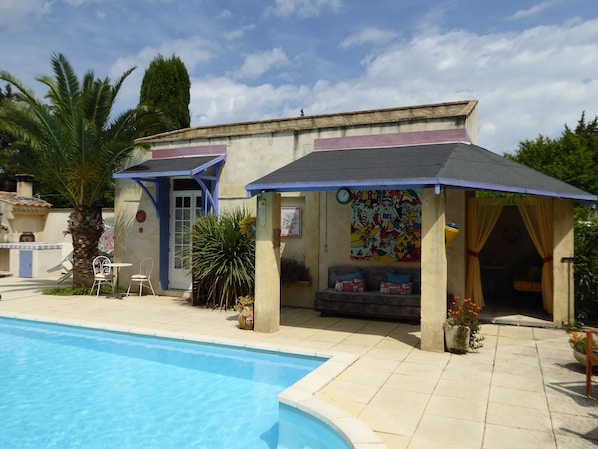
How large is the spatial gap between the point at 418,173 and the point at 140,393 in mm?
5448

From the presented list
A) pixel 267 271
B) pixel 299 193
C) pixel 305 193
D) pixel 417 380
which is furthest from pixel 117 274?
pixel 417 380

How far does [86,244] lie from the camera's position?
1355 cm

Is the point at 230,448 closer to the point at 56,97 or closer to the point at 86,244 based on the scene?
the point at 86,244

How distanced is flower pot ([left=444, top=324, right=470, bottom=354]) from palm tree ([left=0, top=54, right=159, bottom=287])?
10415mm

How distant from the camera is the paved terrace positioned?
4.41 metres

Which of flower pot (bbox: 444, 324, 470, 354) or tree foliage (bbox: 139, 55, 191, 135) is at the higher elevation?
tree foliage (bbox: 139, 55, 191, 135)

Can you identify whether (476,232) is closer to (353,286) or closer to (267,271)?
(353,286)

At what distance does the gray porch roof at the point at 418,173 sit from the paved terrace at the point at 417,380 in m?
2.74

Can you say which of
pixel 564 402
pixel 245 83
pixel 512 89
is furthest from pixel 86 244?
pixel 512 89

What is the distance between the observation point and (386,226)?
10.8 metres

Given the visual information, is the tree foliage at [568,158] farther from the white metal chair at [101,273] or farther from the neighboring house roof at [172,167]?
the white metal chair at [101,273]

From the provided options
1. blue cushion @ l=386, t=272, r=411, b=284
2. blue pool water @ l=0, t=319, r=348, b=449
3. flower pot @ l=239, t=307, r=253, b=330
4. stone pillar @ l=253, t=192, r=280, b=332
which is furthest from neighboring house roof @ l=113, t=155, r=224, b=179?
blue cushion @ l=386, t=272, r=411, b=284

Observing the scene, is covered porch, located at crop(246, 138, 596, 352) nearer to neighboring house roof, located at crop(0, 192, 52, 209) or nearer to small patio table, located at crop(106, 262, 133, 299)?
small patio table, located at crop(106, 262, 133, 299)

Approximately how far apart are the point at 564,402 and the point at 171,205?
11.2 m
